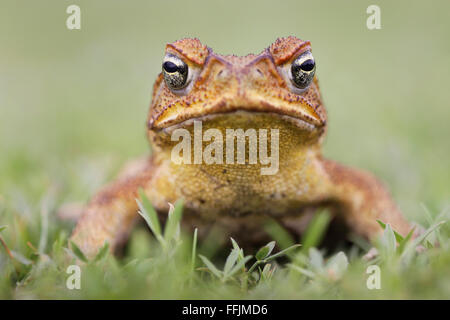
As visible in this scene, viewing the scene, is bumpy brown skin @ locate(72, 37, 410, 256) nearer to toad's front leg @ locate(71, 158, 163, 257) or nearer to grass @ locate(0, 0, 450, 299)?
toad's front leg @ locate(71, 158, 163, 257)

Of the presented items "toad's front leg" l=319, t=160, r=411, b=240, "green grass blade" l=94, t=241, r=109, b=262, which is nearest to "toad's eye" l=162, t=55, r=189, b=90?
"green grass blade" l=94, t=241, r=109, b=262

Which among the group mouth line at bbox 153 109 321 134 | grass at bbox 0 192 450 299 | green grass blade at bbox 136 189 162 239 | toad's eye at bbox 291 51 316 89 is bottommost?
grass at bbox 0 192 450 299

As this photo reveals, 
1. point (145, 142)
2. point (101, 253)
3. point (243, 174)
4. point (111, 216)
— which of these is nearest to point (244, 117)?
point (243, 174)

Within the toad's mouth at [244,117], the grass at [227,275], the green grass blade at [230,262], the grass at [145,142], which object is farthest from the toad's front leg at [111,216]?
the green grass blade at [230,262]

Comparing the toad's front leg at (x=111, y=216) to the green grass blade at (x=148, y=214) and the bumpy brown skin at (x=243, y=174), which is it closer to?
the bumpy brown skin at (x=243, y=174)

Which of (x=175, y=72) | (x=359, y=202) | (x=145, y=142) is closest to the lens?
(x=175, y=72)

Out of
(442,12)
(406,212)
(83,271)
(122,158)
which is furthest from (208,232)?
(442,12)

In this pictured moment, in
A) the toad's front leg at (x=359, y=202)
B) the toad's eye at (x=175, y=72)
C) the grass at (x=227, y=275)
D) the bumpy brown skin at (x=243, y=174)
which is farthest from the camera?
the toad's front leg at (x=359, y=202)

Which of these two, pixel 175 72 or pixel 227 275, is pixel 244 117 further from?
pixel 227 275
